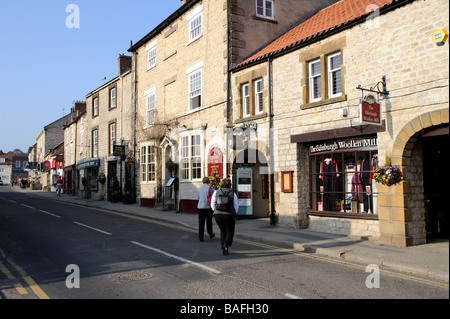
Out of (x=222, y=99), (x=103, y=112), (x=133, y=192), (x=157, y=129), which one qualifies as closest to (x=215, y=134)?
(x=222, y=99)

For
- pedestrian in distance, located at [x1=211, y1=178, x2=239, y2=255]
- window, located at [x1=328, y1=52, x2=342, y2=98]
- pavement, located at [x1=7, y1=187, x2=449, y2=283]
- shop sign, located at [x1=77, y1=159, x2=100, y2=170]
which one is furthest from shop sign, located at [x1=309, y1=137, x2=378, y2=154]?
shop sign, located at [x1=77, y1=159, x2=100, y2=170]

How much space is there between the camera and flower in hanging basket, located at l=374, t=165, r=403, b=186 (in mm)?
9906

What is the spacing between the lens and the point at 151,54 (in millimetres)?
23797

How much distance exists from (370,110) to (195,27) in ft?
39.2

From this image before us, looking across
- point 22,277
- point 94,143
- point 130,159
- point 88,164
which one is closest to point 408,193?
point 22,277

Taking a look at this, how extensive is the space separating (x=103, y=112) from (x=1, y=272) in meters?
24.5

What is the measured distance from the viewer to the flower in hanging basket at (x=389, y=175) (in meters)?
9.91

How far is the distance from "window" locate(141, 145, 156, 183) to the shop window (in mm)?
12332

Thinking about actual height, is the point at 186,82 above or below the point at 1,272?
above

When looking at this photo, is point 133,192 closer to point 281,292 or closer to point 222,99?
point 222,99

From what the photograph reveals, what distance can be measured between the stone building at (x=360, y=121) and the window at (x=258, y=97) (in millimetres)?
41

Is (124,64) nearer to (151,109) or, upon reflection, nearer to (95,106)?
(95,106)
